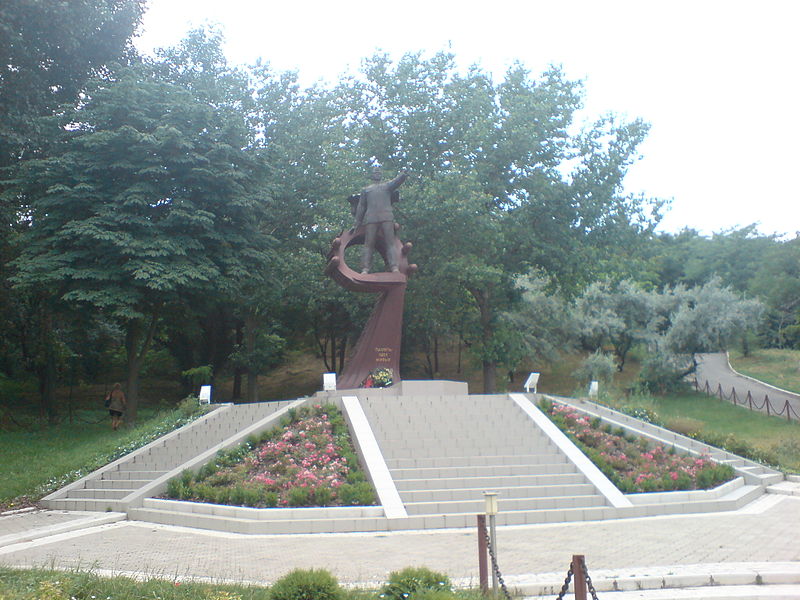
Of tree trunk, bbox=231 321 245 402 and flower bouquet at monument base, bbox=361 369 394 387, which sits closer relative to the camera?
flower bouquet at monument base, bbox=361 369 394 387

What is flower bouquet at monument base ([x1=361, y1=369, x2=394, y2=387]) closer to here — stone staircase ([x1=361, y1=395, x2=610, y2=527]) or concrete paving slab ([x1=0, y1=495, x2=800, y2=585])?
stone staircase ([x1=361, y1=395, x2=610, y2=527])

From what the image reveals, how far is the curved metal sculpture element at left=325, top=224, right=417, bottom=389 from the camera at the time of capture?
17.7 meters

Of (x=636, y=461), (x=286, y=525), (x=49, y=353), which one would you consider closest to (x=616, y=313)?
(x=636, y=461)

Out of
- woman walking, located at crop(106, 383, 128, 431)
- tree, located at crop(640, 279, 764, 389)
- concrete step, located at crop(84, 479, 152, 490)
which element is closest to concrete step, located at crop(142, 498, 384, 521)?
concrete step, located at crop(84, 479, 152, 490)

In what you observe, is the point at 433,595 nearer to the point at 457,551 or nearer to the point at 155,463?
the point at 457,551

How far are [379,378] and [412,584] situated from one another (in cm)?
1185

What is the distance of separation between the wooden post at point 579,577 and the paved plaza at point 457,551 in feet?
6.05

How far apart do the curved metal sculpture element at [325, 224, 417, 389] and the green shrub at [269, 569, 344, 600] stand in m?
11.9

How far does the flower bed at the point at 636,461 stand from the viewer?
12.2m

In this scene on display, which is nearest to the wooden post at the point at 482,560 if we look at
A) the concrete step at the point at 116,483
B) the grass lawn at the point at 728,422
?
the concrete step at the point at 116,483

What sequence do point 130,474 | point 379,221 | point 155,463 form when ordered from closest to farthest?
point 130,474, point 155,463, point 379,221

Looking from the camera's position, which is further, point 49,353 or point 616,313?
point 616,313

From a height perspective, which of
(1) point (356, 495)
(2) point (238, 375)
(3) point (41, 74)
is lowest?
(1) point (356, 495)

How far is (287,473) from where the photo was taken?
39.0 ft
